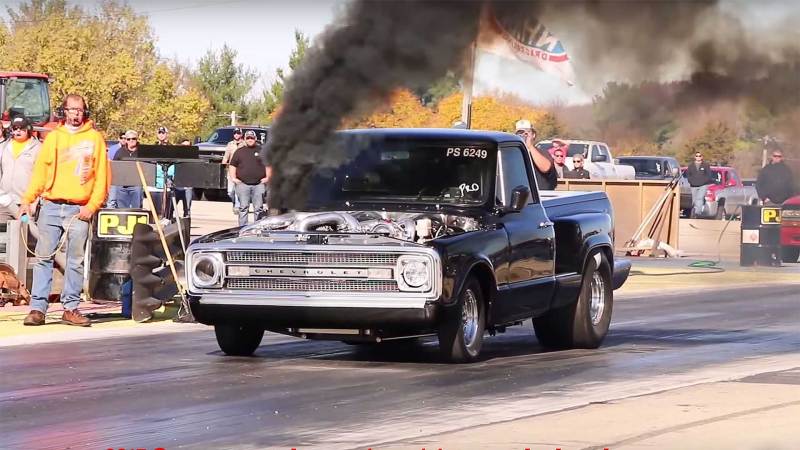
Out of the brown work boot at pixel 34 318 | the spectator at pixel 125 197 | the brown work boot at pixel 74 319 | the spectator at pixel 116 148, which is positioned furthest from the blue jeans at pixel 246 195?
the brown work boot at pixel 34 318

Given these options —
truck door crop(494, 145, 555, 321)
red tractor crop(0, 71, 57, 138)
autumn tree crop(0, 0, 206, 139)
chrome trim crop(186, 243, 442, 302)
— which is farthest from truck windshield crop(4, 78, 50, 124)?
autumn tree crop(0, 0, 206, 139)

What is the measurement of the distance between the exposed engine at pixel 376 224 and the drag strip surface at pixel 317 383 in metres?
1.04

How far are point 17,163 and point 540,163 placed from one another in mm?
6067

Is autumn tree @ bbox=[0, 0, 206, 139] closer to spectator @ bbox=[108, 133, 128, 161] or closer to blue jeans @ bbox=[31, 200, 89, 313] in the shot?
spectator @ bbox=[108, 133, 128, 161]

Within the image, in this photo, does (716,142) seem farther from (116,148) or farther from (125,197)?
(116,148)

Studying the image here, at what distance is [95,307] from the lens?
58.6ft

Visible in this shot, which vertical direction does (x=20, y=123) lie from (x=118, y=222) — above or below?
above

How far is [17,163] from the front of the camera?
62.5 ft

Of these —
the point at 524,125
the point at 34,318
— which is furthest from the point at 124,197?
the point at 34,318

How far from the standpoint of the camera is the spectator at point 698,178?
2383 centimetres

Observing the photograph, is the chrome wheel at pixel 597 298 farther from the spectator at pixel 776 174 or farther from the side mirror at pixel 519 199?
the spectator at pixel 776 174

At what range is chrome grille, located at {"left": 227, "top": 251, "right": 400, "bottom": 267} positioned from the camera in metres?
12.5

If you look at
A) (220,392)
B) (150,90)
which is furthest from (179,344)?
(150,90)

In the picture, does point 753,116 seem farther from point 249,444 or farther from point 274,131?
point 249,444
